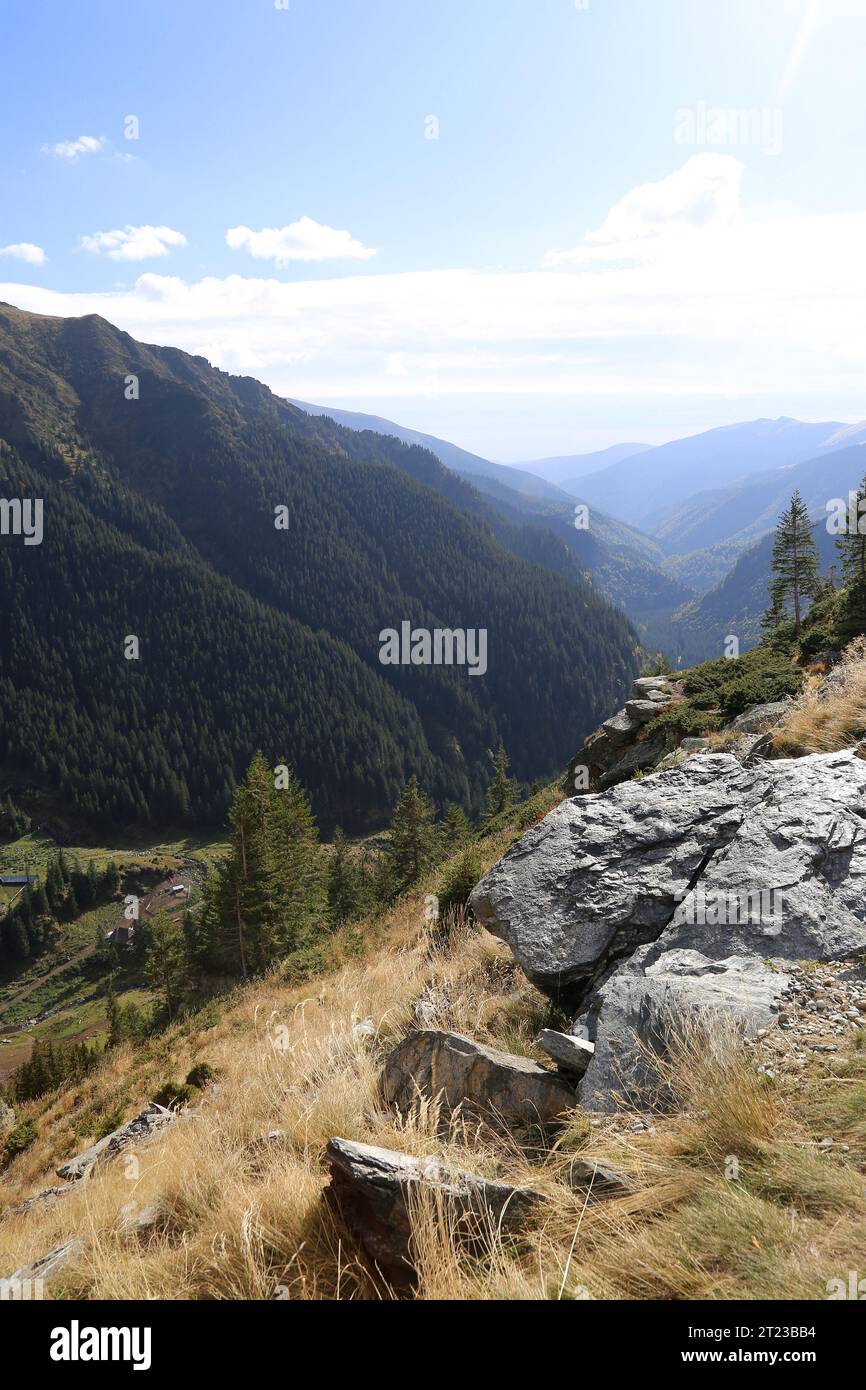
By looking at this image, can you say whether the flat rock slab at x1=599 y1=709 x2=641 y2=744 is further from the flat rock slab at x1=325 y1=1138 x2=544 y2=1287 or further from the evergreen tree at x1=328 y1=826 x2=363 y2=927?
the evergreen tree at x1=328 y1=826 x2=363 y2=927

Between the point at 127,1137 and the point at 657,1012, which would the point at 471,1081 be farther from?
the point at 127,1137

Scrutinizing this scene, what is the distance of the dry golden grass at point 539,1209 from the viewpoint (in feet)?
9.75

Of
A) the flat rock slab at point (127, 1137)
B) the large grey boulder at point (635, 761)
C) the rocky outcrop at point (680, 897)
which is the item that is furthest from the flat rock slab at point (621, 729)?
the flat rock slab at point (127, 1137)

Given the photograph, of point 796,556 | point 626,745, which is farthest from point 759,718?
point 796,556

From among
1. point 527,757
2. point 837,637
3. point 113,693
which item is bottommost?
point 527,757

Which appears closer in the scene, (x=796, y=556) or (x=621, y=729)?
(x=621, y=729)

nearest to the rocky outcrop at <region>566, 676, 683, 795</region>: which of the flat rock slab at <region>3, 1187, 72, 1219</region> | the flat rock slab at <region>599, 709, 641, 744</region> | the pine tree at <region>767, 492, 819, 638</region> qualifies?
the flat rock slab at <region>599, 709, 641, 744</region>

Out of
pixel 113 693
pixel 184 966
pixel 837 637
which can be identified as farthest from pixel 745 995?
pixel 113 693

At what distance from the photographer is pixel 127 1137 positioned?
11.3m

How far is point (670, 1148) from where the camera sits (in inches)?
148

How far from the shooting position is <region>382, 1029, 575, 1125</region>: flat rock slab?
462 centimetres

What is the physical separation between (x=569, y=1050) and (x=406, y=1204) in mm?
1626
